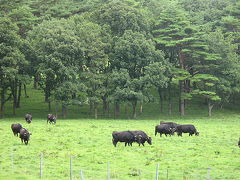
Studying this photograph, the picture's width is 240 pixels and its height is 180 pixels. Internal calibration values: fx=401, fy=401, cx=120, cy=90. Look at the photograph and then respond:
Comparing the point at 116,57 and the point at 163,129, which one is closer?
the point at 163,129

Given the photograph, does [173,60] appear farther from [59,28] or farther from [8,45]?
[8,45]

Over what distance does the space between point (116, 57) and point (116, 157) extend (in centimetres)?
3572

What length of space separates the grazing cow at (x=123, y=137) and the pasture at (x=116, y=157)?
468 millimetres

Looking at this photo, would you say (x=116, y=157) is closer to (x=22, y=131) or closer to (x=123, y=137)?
(x=123, y=137)

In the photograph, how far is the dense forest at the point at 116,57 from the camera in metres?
56.0

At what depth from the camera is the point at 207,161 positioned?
967 inches

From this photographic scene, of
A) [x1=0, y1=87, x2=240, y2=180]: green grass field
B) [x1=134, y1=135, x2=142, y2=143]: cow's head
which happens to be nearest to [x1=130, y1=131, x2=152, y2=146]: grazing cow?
[x1=134, y1=135, x2=142, y2=143]: cow's head

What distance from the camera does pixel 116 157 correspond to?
2520cm

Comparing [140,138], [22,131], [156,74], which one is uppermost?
[156,74]

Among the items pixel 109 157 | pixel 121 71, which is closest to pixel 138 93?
pixel 121 71

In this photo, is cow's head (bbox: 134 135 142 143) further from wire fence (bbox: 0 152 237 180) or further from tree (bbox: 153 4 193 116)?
tree (bbox: 153 4 193 116)

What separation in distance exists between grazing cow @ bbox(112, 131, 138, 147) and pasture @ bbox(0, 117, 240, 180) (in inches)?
18.4

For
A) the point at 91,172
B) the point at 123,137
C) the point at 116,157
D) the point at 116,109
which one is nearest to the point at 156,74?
the point at 116,109

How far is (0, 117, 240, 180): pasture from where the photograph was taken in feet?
68.8
